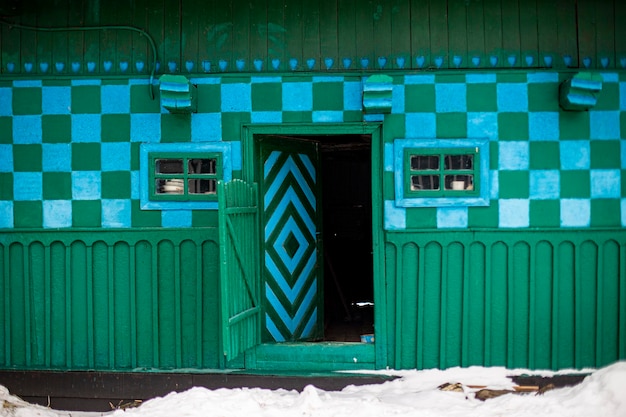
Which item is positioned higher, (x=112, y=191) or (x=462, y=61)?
A: (x=462, y=61)

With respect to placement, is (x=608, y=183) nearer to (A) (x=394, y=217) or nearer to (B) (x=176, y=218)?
(A) (x=394, y=217)

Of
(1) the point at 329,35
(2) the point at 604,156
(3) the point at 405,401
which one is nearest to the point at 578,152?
(2) the point at 604,156

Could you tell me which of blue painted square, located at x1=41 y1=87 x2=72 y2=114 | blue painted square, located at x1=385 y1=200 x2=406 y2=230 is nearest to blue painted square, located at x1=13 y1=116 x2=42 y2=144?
blue painted square, located at x1=41 y1=87 x2=72 y2=114

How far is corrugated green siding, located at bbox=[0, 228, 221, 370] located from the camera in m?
5.55

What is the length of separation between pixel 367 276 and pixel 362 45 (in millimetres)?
5514

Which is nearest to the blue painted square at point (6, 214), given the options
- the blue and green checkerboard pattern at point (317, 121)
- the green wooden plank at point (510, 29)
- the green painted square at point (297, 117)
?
the blue and green checkerboard pattern at point (317, 121)

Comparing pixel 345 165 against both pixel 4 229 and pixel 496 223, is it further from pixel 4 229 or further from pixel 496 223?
pixel 4 229

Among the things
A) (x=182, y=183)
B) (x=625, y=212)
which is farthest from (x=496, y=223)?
(x=182, y=183)

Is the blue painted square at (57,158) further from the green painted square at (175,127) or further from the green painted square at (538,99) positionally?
the green painted square at (538,99)

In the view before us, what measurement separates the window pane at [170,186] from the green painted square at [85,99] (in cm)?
84

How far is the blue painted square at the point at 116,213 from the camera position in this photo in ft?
18.3

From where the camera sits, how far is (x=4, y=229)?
5.64m

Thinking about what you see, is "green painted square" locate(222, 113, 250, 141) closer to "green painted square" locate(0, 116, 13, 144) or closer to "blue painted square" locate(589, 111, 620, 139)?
"green painted square" locate(0, 116, 13, 144)

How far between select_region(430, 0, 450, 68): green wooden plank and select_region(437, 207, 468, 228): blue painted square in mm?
1217
